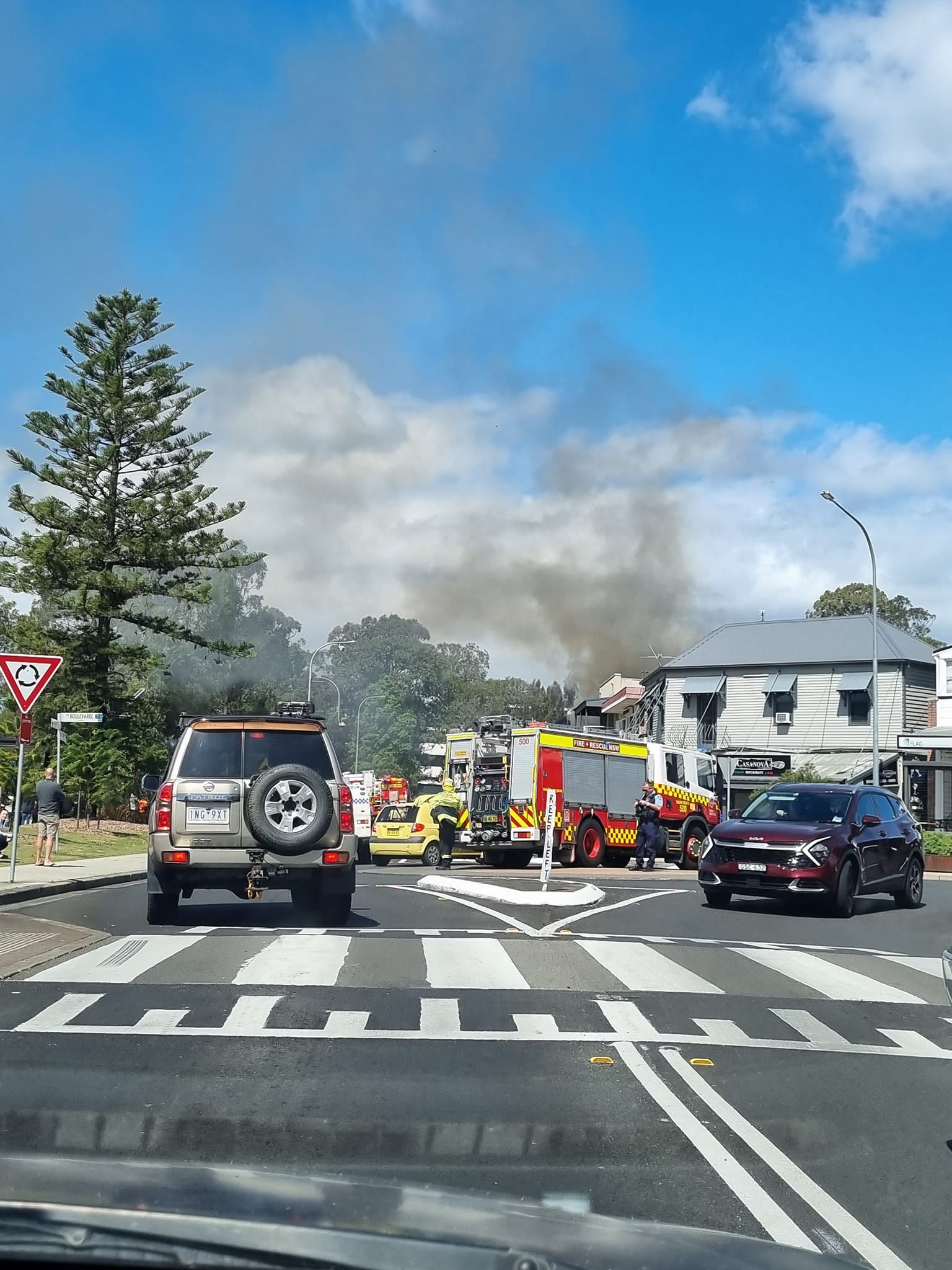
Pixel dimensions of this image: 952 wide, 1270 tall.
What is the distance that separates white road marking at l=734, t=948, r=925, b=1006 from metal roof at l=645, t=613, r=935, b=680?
40.3 metres

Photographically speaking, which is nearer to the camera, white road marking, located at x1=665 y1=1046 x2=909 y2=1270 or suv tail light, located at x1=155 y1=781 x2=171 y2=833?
white road marking, located at x1=665 y1=1046 x2=909 y2=1270

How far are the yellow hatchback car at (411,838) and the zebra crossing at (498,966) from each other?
60.2 feet

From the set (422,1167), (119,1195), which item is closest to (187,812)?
(422,1167)

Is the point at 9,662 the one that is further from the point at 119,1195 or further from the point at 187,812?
the point at 119,1195

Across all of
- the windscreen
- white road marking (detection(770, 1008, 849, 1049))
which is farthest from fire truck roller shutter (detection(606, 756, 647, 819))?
white road marking (detection(770, 1008, 849, 1049))

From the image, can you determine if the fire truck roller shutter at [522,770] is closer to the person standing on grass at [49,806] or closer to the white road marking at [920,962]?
the person standing on grass at [49,806]

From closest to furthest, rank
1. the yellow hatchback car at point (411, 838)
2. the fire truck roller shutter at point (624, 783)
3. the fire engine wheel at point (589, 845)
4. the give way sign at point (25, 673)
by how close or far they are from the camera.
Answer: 1. the give way sign at point (25, 673)
2. the fire engine wheel at point (589, 845)
3. the fire truck roller shutter at point (624, 783)
4. the yellow hatchback car at point (411, 838)

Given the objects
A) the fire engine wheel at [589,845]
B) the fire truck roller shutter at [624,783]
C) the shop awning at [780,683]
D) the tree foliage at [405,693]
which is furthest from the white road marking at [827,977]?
the tree foliage at [405,693]

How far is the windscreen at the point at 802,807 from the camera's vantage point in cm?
1814

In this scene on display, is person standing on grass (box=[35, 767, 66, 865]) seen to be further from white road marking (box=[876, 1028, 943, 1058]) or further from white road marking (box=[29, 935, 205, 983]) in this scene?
white road marking (box=[876, 1028, 943, 1058])

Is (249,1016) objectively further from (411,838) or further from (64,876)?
(411,838)

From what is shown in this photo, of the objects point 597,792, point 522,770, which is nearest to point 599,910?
point 522,770

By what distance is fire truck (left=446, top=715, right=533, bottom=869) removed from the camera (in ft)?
99.0

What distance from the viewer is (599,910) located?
1734cm
